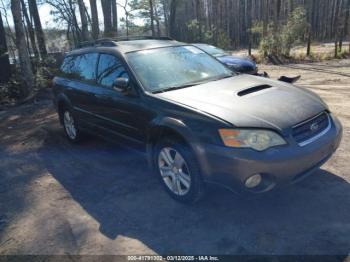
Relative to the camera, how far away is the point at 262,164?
2.95 metres

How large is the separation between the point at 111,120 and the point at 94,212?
128 centimetres

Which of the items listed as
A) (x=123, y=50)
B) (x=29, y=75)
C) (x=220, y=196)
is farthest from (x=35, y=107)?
(x=220, y=196)

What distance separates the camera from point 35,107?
32.5 ft

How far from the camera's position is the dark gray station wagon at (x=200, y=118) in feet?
9.96

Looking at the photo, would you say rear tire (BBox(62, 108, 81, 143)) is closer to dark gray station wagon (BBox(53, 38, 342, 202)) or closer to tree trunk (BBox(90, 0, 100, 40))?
dark gray station wagon (BBox(53, 38, 342, 202))

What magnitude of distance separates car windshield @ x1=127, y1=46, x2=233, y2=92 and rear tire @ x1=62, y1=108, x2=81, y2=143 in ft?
6.70

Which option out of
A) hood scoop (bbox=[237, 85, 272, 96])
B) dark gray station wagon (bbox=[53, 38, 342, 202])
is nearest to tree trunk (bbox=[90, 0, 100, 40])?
dark gray station wagon (bbox=[53, 38, 342, 202])

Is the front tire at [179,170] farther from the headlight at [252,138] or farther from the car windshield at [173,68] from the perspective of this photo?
the car windshield at [173,68]

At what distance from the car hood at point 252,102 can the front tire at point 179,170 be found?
467 mm

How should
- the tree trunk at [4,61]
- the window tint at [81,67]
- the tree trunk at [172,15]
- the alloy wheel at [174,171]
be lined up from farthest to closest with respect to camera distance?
1. the tree trunk at [172,15]
2. the tree trunk at [4,61]
3. the window tint at [81,67]
4. the alloy wheel at [174,171]

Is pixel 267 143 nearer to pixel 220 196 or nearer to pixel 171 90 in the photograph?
pixel 220 196

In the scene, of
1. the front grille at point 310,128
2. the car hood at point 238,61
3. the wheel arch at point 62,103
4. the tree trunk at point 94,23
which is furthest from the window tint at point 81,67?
the tree trunk at point 94,23

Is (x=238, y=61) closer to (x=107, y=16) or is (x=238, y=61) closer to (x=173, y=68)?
(x=173, y=68)

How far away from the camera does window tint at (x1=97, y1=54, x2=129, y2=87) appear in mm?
4292
